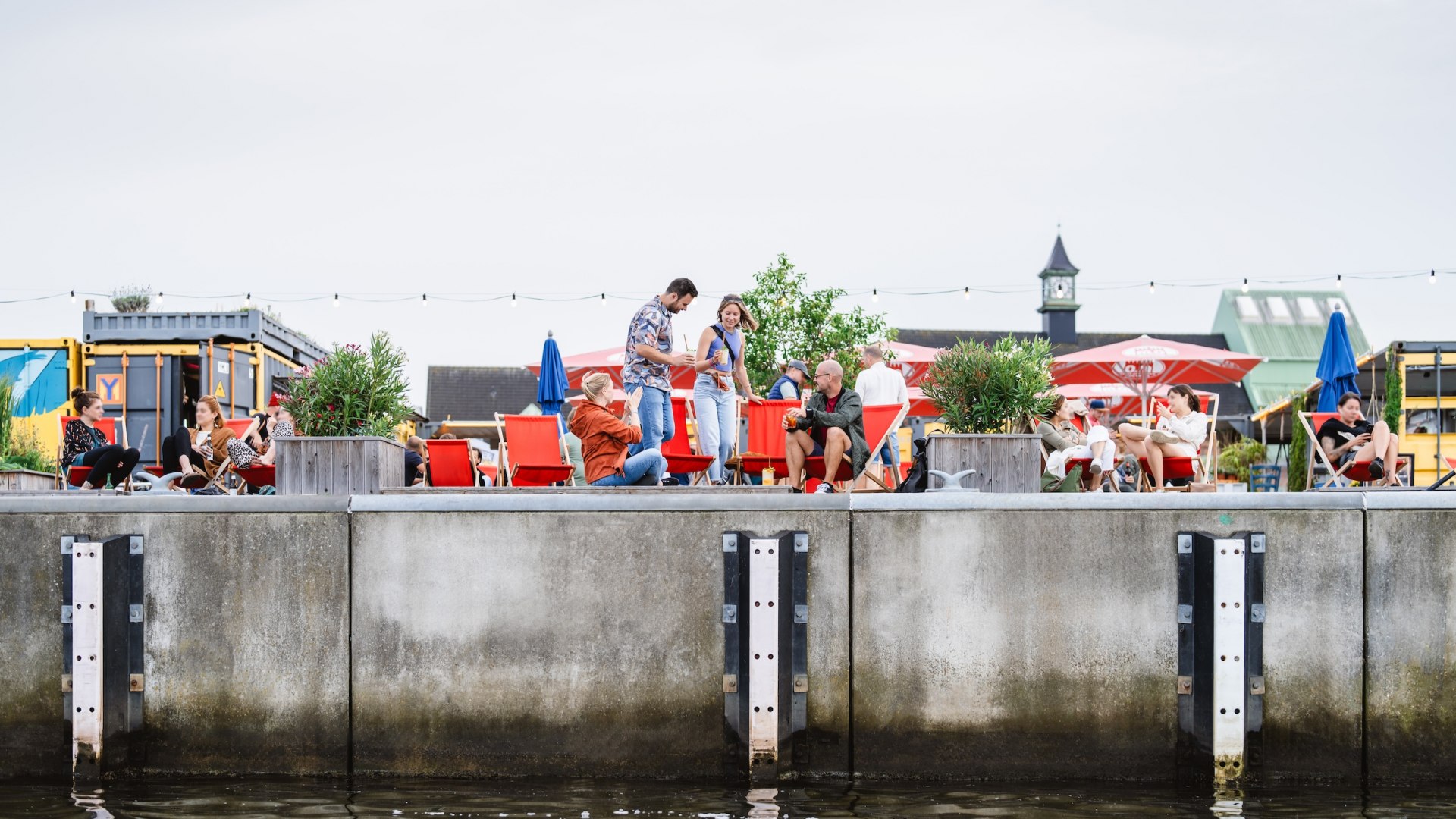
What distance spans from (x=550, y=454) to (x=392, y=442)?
2.27 metres

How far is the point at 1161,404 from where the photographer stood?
1315cm

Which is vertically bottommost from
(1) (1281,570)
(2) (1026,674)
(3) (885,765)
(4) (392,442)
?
(3) (885,765)

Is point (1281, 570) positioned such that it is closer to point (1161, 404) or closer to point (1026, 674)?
point (1026, 674)

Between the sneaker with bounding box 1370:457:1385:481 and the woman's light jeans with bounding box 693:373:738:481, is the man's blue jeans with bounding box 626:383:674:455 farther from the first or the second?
the sneaker with bounding box 1370:457:1385:481

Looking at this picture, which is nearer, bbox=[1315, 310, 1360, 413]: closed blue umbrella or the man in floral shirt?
the man in floral shirt

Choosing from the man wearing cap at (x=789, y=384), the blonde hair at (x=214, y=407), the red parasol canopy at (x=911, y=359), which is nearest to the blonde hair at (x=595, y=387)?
the man wearing cap at (x=789, y=384)

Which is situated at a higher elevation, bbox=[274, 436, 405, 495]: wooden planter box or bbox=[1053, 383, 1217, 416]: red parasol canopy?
bbox=[1053, 383, 1217, 416]: red parasol canopy

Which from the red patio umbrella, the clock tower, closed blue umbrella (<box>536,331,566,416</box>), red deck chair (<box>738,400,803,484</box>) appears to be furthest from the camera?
the clock tower

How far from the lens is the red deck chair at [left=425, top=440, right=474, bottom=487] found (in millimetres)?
9906

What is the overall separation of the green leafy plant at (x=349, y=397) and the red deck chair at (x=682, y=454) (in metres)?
1.80

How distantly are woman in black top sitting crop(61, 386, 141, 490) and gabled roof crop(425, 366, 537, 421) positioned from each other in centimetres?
3272

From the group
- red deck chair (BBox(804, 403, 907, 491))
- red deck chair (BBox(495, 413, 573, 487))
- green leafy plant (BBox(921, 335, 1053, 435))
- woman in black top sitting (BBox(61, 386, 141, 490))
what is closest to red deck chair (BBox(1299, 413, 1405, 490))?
green leafy plant (BBox(921, 335, 1053, 435))

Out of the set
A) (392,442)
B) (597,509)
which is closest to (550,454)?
(392,442)

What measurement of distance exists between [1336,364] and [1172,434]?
377cm
